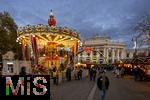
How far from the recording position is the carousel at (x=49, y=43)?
43.4 m

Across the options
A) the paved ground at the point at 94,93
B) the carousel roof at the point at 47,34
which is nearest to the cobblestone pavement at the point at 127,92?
the paved ground at the point at 94,93

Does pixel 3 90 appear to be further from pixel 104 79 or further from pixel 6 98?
pixel 104 79

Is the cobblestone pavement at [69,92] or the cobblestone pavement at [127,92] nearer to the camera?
the cobblestone pavement at [69,92]

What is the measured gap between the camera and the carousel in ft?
142

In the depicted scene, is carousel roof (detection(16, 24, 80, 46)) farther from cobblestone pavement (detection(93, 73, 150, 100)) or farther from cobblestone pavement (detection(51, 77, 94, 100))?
cobblestone pavement (detection(51, 77, 94, 100))

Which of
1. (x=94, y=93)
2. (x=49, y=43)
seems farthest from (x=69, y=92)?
(x=49, y=43)

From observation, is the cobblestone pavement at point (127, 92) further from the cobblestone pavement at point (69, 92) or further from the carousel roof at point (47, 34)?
the carousel roof at point (47, 34)

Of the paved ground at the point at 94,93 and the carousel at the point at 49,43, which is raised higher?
the carousel at the point at 49,43

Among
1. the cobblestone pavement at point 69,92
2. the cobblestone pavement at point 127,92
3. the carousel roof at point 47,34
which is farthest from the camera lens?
the carousel roof at point 47,34

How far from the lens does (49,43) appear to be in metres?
48.2

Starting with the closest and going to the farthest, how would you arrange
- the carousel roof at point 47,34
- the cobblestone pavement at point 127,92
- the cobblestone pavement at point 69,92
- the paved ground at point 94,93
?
the cobblestone pavement at point 69,92 → the paved ground at point 94,93 → the cobblestone pavement at point 127,92 → the carousel roof at point 47,34

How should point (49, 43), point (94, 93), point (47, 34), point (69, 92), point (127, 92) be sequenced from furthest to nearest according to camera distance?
point (49, 43)
point (47, 34)
point (127, 92)
point (69, 92)
point (94, 93)

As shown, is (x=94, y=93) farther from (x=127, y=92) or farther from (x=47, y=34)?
(x=47, y=34)

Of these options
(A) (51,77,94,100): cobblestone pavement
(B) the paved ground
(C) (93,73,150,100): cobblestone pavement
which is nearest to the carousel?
(A) (51,77,94,100): cobblestone pavement
